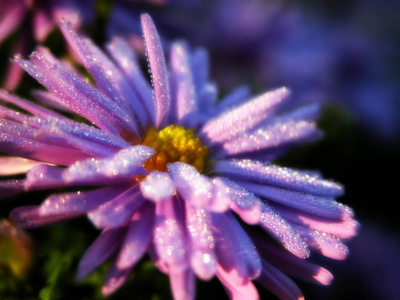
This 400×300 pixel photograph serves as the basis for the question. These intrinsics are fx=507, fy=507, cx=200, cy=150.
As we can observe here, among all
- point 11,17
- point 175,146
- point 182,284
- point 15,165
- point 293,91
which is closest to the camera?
point 182,284

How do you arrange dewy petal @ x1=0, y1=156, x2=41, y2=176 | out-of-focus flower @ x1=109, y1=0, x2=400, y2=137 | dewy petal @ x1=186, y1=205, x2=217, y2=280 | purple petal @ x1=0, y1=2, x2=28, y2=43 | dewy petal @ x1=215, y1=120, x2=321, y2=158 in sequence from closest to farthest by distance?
1. dewy petal @ x1=186, y1=205, x2=217, y2=280
2. dewy petal @ x1=0, y1=156, x2=41, y2=176
3. dewy petal @ x1=215, y1=120, x2=321, y2=158
4. purple petal @ x1=0, y1=2, x2=28, y2=43
5. out-of-focus flower @ x1=109, y1=0, x2=400, y2=137

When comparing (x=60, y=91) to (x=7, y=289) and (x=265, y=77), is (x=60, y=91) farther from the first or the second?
(x=265, y=77)

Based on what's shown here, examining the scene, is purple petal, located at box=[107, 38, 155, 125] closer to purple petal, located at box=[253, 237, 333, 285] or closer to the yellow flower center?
the yellow flower center

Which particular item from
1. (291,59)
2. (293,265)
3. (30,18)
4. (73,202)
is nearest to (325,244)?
(293,265)

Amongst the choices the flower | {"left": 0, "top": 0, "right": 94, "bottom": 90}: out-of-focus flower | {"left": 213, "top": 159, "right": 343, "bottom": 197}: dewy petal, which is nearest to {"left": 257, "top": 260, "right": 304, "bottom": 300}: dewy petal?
the flower

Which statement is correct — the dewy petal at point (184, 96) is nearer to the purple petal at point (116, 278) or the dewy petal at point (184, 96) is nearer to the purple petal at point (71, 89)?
the purple petal at point (71, 89)

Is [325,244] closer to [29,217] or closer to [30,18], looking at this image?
[29,217]

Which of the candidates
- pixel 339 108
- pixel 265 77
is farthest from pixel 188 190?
pixel 265 77
